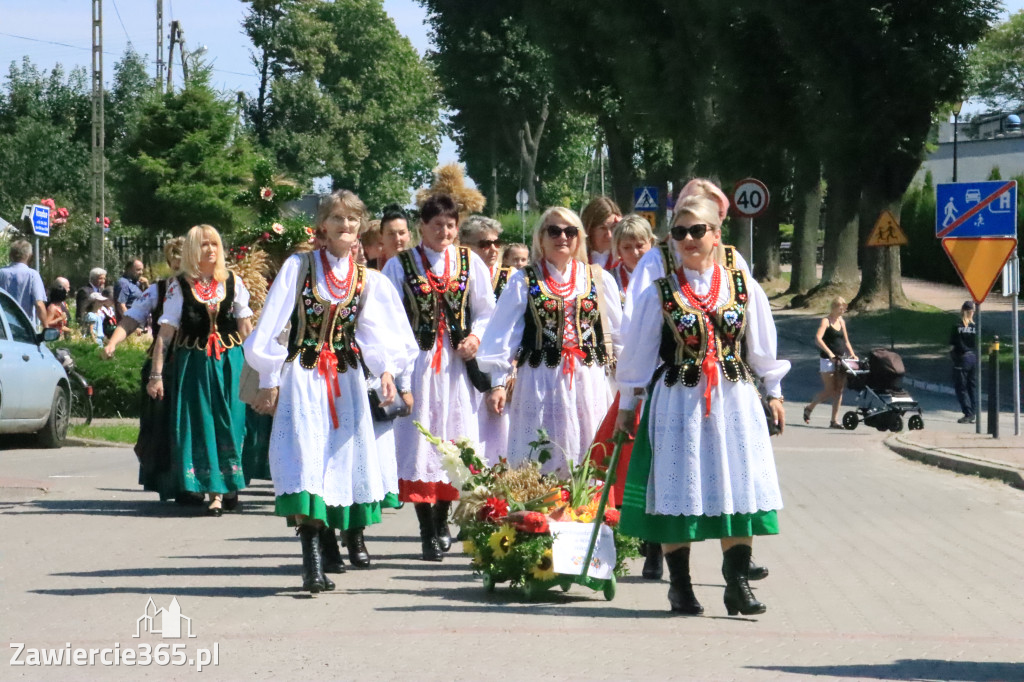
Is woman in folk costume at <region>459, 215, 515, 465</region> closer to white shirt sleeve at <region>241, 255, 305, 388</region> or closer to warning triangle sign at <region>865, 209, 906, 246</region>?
white shirt sleeve at <region>241, 255, 305, 388</region>

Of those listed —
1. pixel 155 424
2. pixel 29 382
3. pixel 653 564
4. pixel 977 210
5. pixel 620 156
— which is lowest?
pixel 653 564

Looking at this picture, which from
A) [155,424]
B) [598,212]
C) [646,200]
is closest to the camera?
[598,212]

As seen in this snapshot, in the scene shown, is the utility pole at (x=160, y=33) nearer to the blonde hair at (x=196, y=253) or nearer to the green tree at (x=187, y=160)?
the green tree at (x=187, y=160)

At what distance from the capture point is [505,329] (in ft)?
29.2

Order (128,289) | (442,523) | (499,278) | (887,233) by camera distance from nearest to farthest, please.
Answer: (442,523), (499,278), (128,289), (887,233)

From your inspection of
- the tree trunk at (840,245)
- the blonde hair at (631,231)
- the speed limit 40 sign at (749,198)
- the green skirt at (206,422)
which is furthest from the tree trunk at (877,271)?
the blonde hair at (631,231)

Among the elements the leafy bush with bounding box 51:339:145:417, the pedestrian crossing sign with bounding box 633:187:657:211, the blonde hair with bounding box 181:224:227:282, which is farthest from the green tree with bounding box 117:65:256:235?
the blonde hair with bounding box 181:224:227:282

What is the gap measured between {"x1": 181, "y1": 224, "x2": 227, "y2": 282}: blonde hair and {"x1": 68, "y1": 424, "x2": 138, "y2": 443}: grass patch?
6.72 meters

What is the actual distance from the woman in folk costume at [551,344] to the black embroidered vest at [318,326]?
0.89m

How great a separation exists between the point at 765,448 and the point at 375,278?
2166mm

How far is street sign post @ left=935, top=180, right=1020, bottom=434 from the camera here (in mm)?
18516

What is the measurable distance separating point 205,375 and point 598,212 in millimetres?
3461

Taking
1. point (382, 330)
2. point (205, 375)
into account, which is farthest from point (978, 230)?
point (382, 330)

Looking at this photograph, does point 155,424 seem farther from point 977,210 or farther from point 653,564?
point 977,210
